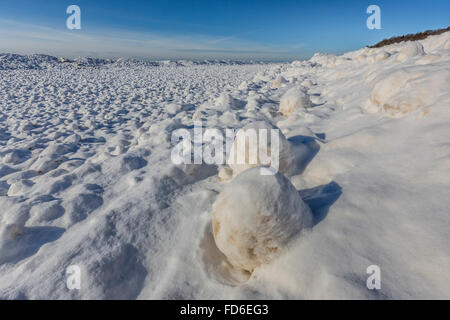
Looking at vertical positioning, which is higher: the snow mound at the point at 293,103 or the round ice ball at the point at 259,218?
the snow mound at the point at 293,103

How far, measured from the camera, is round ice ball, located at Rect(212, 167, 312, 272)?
3.53ft

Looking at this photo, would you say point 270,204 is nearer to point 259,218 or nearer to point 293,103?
point 259,218

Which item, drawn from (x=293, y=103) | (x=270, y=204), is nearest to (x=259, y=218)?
(x=270, y=204)

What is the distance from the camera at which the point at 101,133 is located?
141 inches

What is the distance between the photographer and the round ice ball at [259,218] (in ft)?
3.53

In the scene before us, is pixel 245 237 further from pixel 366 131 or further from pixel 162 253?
pixel 366 131

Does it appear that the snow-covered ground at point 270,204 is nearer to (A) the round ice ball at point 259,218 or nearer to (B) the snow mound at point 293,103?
(A) the round ice ball at point 259,218

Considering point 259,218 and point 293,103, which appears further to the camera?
point 293,103

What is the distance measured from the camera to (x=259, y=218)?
1.07m

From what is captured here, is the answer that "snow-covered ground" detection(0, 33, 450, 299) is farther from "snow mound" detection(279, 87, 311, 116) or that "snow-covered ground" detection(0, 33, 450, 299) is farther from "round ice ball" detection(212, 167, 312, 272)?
"snow mound" detection(279, 87, 311, 116)

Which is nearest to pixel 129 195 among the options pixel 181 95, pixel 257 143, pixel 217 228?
pixel 217 228

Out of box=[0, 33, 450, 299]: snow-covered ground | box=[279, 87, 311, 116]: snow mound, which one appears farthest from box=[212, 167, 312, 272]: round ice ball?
box=[279, 87, 311, 116]: snow mound

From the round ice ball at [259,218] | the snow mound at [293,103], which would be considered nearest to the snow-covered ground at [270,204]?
the round ice ball at [259,218]
